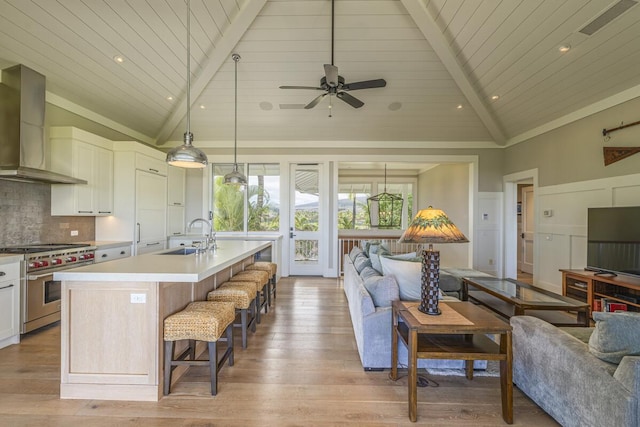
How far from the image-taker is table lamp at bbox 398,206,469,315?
200cm

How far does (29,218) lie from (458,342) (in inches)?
190

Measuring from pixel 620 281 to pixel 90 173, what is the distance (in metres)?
6.75

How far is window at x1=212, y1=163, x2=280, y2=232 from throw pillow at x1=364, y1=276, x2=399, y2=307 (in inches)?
152

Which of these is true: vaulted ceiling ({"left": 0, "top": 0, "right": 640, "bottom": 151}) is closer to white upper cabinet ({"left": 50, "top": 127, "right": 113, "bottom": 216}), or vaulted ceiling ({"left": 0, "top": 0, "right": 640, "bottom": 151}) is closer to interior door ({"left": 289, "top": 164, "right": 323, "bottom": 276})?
white upper cabinet ({"left": 50, "top": 127, "right": 113, "bottom": 216})

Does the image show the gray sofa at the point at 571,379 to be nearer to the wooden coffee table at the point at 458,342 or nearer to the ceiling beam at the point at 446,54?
the wooden coffee table at the point at 458,342

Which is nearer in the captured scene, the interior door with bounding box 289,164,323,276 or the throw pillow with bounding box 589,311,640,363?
the throw pillow with bounding box 589,311,640,363

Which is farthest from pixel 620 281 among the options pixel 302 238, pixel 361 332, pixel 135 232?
pixel 135 232

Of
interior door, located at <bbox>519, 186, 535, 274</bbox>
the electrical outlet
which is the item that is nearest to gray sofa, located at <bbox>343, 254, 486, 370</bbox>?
the electrical outlet

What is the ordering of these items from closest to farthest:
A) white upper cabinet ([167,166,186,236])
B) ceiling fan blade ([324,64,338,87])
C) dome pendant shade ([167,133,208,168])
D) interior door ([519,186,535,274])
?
dome pendant shade ([167,133,208,168]) → ceiling fan blade ([324,64,338,87]) → white upper cabinet ([167,166,186,236]) → interior door ([519,186,535,274])

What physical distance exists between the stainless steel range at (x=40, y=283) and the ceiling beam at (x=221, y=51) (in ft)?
9.55

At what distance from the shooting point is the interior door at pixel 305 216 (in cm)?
612

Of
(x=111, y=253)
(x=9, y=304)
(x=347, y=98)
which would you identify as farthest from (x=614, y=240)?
(x=9, y=304)

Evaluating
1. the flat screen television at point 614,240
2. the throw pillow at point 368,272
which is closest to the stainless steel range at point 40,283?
the throw pillow at point 368,272

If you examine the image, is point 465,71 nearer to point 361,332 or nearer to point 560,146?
point 560,146
